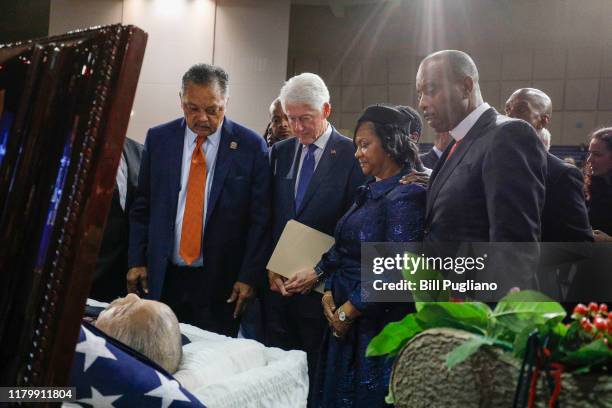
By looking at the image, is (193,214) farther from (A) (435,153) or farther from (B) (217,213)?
(A) (435,153)

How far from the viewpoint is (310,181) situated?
2.43 metres

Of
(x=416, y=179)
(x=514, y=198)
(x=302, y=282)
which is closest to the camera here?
(x=514, y=198)

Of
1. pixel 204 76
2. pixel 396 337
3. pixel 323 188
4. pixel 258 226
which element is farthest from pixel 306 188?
pixel 396 337

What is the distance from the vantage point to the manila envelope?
2.31 meters

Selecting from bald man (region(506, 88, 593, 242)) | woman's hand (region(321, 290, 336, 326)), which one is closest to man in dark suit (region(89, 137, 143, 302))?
woman's hand (region(321, 290, 336, 326))

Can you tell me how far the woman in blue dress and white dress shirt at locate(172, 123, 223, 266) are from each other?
0.61 meters

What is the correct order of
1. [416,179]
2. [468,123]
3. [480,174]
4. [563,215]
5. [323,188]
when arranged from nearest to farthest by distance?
1. [480,174]
2. [468,123]
3. [563,215]
4. [416,179]
5. [323,188]

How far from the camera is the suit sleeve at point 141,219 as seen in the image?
8.08ft

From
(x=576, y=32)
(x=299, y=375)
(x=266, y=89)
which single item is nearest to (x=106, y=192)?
(x=299, y=375)

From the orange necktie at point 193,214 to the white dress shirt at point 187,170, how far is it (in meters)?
0.02

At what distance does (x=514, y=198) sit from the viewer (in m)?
1.51

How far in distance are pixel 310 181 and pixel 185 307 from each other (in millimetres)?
697

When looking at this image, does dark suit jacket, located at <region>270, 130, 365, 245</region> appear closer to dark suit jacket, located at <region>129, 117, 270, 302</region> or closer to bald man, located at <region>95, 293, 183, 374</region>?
dark suit jacket, located at <region>129, 117, 270, 302</region>

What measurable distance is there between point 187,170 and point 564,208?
1401 mm
